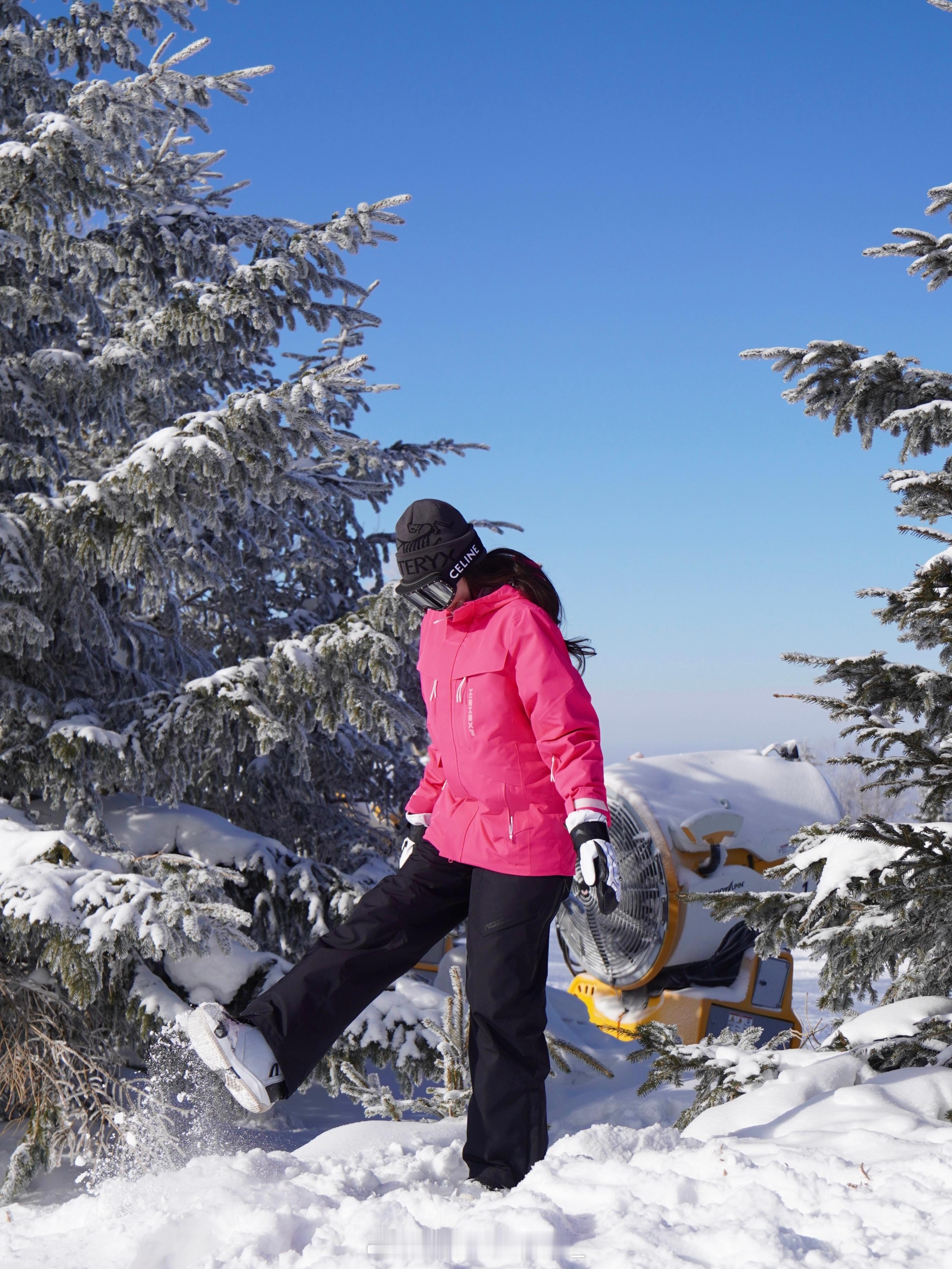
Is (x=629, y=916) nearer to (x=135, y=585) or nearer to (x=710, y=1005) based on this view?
(x=710, y=1005)

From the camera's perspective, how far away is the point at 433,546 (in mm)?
2902

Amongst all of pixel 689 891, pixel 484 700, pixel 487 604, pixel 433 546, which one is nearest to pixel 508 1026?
pixel 484 700

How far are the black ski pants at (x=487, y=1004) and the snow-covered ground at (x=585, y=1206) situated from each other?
0.12 m

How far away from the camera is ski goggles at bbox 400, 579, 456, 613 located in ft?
9.54

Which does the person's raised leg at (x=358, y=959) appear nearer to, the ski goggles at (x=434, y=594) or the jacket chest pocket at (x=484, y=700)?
the jacket chest pocket at (x=484, y=700)

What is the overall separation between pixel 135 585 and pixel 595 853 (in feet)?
15.0

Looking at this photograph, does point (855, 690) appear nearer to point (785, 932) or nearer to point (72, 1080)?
point (785, 932)

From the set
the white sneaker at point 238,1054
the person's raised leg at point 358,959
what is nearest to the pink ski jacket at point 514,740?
the person's raised leg at point 358,959

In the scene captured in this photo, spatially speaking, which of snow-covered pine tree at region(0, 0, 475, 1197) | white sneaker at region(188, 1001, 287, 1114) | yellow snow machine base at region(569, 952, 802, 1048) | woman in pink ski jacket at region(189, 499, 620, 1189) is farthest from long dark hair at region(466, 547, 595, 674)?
yellow snow machine base at region(569, 952, 802, 1048)

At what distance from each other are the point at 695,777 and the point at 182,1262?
5.39 meters

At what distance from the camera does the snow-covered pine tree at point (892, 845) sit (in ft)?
9.65

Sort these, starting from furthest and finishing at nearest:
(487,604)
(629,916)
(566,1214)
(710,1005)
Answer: (710,1005), (629,916), (487,604), (566,1214)

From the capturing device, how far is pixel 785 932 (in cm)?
314

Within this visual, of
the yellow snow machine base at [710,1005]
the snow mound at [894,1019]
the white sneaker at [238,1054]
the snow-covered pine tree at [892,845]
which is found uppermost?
the snow-covered pine tree at [892,845]
